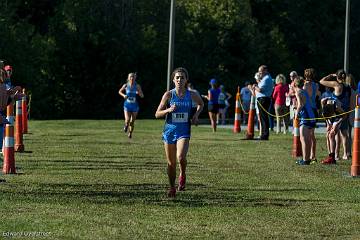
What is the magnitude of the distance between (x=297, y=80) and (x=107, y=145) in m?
7.06

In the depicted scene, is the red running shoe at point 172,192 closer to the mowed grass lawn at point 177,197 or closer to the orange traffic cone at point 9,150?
the mowed grass lawn at point 177,197

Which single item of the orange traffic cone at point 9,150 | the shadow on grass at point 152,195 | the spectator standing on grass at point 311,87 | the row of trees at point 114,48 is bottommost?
the shadow on grass at point 152,195

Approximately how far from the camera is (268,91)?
1150 inches

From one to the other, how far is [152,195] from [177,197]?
43 cm

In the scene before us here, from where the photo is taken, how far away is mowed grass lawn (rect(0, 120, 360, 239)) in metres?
12.4

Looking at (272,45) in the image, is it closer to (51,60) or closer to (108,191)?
(51,60)

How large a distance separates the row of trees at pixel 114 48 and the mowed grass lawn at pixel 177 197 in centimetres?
3362

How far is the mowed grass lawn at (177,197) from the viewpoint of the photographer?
40.5ft

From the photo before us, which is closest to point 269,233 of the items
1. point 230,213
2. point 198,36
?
point 230,213

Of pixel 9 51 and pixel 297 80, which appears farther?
pixel 9 51

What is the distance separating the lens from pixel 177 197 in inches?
613

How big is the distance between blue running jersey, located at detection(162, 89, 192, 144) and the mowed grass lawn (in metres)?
0.88

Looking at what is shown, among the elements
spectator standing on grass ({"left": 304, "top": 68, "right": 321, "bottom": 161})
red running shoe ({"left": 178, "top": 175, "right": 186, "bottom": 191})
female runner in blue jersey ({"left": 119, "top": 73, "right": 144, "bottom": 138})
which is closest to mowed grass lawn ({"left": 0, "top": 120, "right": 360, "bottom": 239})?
red running shoe ({"left": 178, "top": 175, "right": 186, "bottom": 191})

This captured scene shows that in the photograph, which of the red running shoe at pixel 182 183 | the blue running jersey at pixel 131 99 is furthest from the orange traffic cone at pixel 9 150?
the blue running jersey at pixel 131 99
